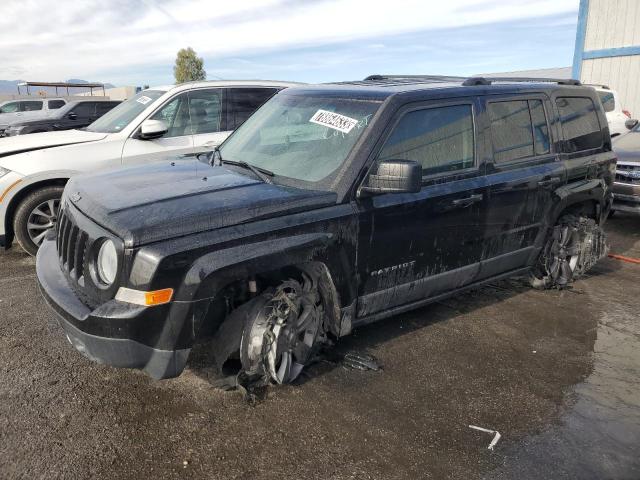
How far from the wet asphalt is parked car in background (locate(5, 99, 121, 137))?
8.59 meters

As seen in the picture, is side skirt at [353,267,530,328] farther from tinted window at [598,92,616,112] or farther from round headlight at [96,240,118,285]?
tinted window at [598,92,616,112]

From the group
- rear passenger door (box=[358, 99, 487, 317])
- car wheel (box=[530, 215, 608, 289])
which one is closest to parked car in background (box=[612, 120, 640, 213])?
car wheel (box=[530, 215, 608, 289])

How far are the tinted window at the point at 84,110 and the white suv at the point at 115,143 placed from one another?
6.27 metres

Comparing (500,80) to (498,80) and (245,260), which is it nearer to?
(498,80)

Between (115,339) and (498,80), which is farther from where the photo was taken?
(498,80)

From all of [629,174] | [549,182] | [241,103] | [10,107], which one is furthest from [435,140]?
[10,107]

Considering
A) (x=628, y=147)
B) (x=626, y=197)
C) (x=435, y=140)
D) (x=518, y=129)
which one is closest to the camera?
(x=435, y=140)

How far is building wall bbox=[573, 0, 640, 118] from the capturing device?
14.2m

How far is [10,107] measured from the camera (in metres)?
20.9

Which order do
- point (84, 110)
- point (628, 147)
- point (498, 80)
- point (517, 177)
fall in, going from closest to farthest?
point (517, 177)
point (498, 80)
point (628, 147)
point (84, 110)

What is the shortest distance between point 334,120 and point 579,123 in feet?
8.46

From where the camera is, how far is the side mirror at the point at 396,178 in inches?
121

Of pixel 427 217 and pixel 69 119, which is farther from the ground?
pixel 69 119

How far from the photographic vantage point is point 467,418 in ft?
9.93
